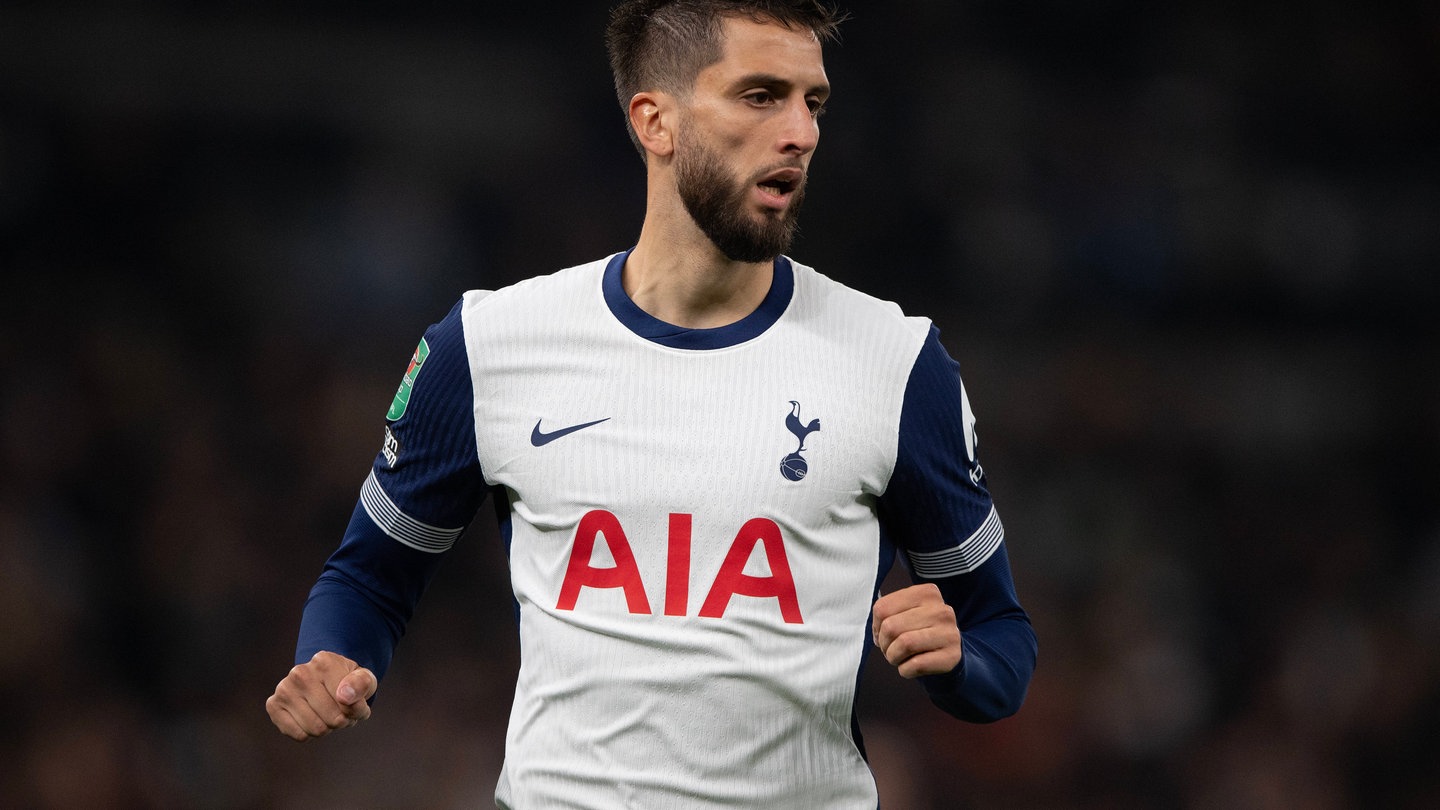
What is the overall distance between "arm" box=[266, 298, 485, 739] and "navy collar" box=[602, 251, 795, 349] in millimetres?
294

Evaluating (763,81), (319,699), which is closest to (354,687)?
(319,699)

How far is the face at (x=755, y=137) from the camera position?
8.77 ft

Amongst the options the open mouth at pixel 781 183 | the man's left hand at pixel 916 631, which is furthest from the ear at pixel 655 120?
the man's left hand at pixel 916 631

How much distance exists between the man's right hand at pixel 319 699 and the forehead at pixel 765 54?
3.91ft

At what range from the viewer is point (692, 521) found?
8.34 feet

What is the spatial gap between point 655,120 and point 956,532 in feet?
3.07

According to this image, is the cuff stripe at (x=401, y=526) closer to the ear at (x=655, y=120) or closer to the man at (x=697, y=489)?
the man at (x=697, y=489)

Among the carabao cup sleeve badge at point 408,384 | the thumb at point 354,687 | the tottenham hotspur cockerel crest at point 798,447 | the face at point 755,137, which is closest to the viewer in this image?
the thumb at point 354,687

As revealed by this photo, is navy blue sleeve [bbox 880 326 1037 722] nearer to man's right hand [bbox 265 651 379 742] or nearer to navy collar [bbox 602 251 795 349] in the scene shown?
navy collar [bbox 602 251 795 349]

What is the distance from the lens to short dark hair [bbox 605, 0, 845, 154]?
2.74m

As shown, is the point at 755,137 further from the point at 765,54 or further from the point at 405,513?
the point at 405,513

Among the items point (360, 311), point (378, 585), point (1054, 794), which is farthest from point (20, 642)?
point (1054, 794)

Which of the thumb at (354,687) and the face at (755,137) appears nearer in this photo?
the thumb at (354,687)

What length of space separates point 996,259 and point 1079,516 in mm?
1418
